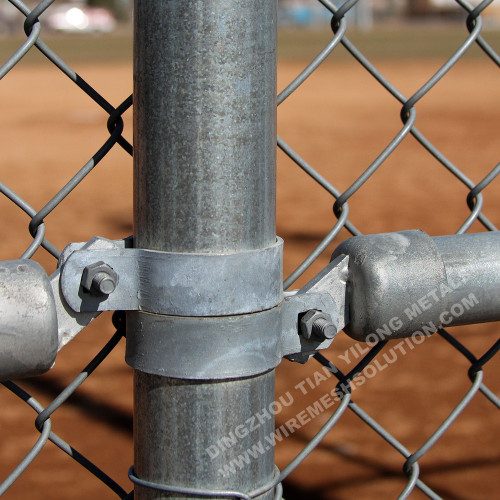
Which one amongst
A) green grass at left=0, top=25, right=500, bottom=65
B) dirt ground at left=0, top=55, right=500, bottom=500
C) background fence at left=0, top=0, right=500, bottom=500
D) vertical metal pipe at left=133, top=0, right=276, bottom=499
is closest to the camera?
vertical metal pipe at left=133, top=0, right=276, bottom=499

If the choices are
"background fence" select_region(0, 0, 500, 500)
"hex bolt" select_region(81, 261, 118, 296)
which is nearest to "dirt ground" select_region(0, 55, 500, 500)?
"background fence" select_region(0, 0, 500, 500)

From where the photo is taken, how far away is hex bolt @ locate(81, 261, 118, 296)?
658mm

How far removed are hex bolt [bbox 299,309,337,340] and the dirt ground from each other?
151 cm

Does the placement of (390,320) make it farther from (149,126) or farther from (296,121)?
(296,121)

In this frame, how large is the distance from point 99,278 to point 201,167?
13 cm

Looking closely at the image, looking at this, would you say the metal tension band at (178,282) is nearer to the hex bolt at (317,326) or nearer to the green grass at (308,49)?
the hex bolt at (317,326)

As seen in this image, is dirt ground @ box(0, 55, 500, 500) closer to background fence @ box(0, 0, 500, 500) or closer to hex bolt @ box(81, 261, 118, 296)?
background fence @ box(0, 0, 500, 500)

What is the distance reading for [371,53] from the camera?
20656mm

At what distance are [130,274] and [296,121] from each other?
9.40m

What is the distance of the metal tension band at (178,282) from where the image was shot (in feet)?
2.16

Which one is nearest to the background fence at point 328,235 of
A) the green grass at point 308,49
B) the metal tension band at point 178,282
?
the metal tension band at point 178,282

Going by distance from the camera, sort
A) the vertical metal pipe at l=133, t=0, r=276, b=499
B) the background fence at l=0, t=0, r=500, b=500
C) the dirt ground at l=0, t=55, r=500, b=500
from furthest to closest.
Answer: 1. the dirt ground at l=0, t=55, r=500, b=500
2. the background fence at l=0, t=0, r=500, b=500
3. the vertical metal pipe at l=133, t=0, r=276, b=499

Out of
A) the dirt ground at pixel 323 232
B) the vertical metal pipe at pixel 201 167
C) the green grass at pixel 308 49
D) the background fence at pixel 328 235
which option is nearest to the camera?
the vertical metal pipe at pixel 201 167

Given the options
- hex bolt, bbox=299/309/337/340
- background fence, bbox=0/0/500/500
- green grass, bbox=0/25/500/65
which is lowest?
hex bolt, bbox=299/309/337/340
